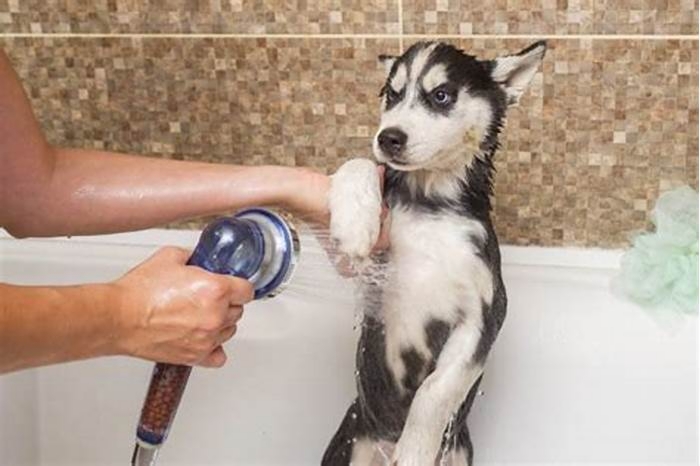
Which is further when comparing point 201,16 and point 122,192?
point 201,16

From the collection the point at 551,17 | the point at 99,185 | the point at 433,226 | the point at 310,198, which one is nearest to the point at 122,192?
the point at 99,185

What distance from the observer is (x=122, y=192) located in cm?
110

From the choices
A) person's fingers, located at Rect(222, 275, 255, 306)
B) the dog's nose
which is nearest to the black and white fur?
the dog's nose

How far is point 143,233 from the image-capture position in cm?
144

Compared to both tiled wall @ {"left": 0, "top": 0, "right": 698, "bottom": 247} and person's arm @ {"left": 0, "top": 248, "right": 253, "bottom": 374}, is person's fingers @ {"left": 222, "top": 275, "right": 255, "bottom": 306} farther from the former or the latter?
tiled wall @ {"left": 0, "top": 0, "right": 698, "bottom": 247}

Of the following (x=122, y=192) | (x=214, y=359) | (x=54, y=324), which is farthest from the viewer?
(x=122, y=192)

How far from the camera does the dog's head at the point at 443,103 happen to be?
99cm

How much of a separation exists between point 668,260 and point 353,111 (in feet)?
1.34

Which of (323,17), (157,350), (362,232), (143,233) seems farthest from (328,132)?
(157,350)

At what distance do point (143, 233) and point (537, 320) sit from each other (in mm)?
522

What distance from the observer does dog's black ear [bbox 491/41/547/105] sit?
102 cm

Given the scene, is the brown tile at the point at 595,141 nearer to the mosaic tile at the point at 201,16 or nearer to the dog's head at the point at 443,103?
the mosaic tile at the point at 201,16

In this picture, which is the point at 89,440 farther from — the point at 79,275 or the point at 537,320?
the point at 537,320

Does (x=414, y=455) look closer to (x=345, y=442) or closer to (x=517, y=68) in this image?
(x=345, y=442)
